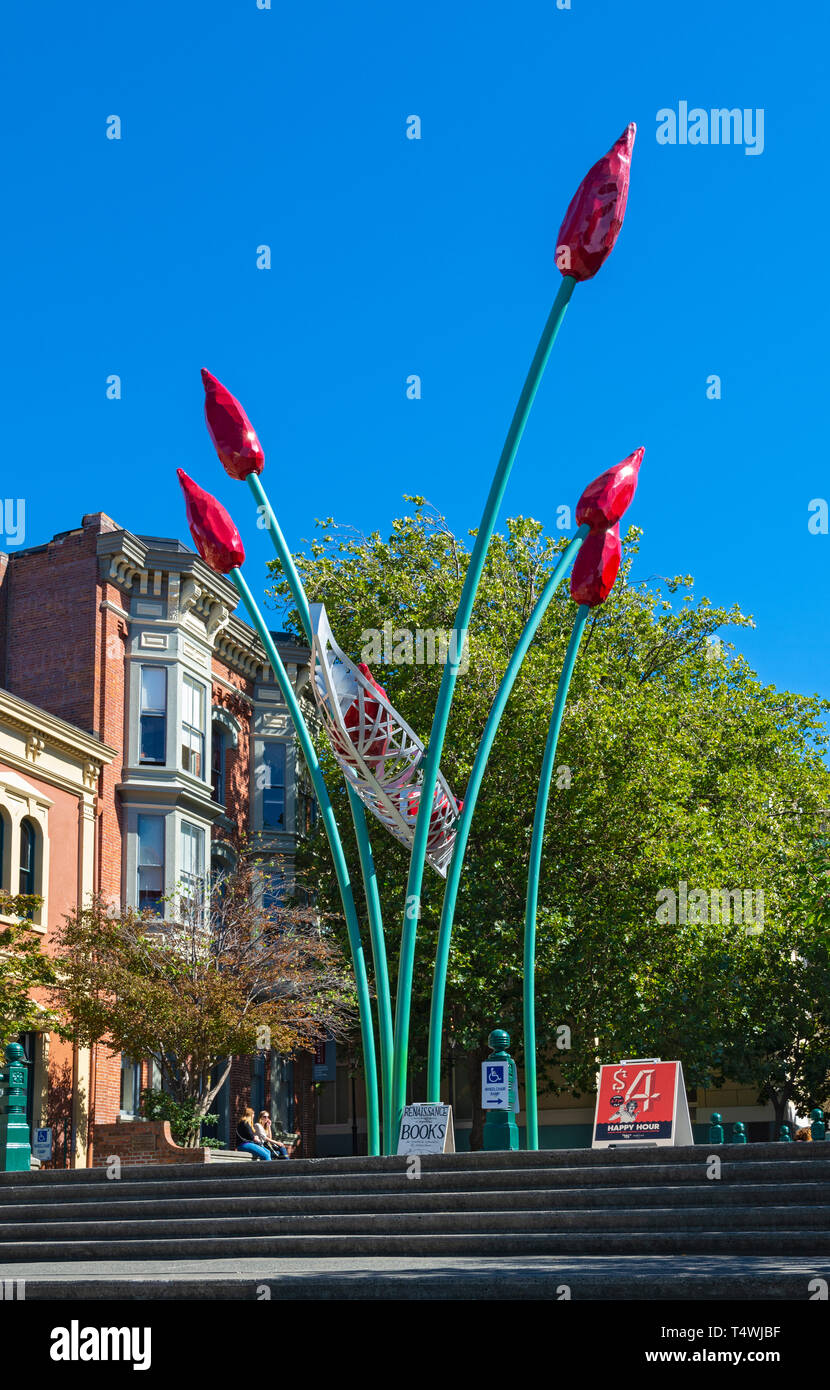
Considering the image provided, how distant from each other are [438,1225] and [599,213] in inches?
493

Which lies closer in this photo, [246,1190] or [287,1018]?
[246,1190]

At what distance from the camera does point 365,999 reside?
19531 millimetres

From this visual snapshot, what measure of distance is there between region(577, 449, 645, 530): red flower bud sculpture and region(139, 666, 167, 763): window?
14.8m

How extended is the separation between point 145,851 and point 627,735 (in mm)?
10914

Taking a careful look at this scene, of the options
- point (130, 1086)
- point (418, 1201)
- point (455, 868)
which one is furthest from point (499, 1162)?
point (130, 1086)

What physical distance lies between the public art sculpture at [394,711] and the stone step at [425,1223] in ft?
15.4

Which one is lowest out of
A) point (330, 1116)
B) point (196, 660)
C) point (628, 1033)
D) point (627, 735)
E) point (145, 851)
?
point (330, 1116)

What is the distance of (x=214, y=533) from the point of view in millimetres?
21109

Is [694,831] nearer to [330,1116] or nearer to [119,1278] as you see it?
[330,1116]

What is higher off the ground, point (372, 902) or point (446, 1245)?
point (372, 902)

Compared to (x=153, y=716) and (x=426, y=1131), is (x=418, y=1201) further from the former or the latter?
(x=153, y=716)

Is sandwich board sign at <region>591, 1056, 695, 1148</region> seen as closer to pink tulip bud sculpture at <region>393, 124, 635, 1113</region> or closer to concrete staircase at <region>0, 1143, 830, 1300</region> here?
pink tulip bud sculpture at <region>393, 124, 635, 1113</region>

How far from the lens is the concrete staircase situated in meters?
10.1
